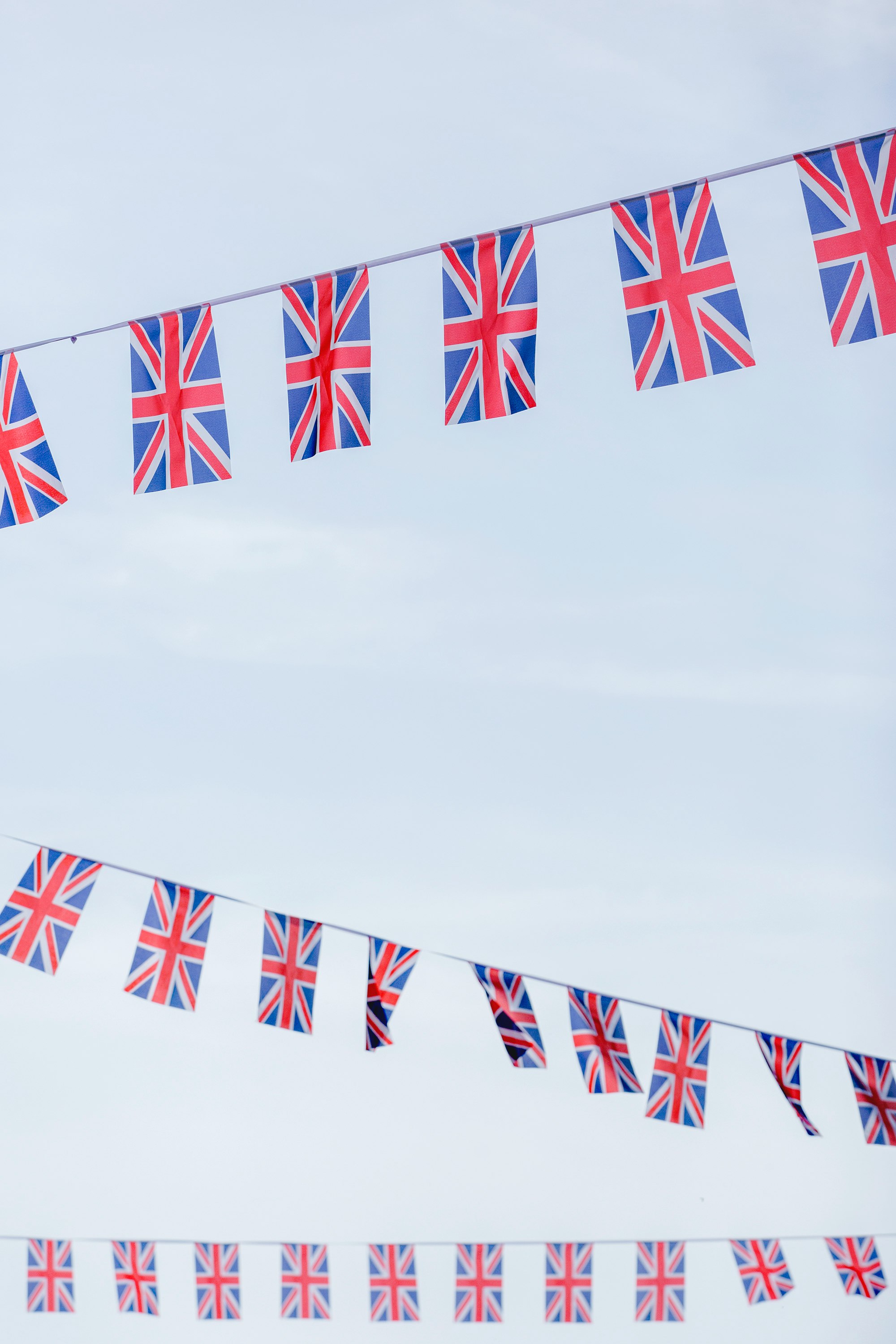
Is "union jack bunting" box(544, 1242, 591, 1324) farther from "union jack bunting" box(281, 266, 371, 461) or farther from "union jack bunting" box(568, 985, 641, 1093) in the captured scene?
"union jack bunting" box(281, 266, 371, 461)

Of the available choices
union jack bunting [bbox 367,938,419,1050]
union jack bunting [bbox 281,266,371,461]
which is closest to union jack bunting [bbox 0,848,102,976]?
union jack bunting [bbox 367,938,419,1050]

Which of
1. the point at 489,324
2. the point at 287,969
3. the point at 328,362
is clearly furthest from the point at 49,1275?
the point at 489,324

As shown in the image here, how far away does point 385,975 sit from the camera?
44.8 ft

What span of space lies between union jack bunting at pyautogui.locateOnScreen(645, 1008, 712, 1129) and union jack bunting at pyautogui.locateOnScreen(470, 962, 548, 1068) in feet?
4.09

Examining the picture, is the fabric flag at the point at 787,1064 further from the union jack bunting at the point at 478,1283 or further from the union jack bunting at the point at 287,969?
the union jack bunting at the point at 478,1283

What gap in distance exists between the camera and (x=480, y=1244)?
19.4 meters

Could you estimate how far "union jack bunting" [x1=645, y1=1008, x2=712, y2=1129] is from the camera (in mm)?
14352

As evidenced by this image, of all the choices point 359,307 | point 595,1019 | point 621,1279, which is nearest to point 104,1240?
point 595,1019

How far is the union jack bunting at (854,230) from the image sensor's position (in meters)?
7.13

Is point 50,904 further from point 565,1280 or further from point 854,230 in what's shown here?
point 565,1280

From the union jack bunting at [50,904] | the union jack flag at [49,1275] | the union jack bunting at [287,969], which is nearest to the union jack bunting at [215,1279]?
the union jack flag at [49,1275]

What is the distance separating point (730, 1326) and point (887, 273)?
79.2ft

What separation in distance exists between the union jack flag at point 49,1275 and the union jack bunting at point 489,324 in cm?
1418

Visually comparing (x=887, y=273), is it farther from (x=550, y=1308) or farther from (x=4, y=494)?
(x=550, y=1308)
